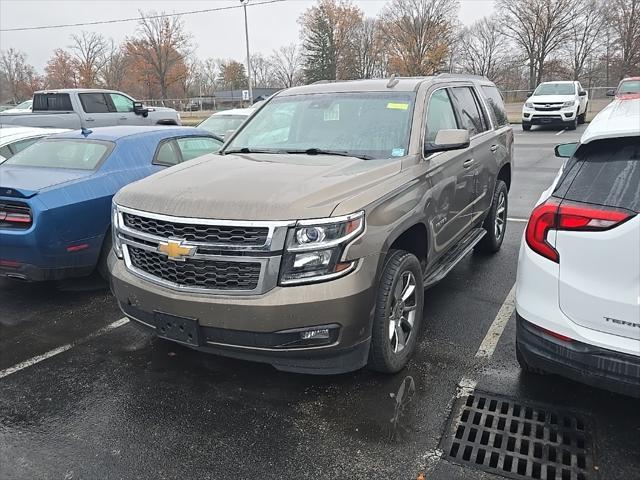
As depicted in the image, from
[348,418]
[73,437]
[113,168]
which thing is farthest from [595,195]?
[113,168]

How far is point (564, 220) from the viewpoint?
2.54m

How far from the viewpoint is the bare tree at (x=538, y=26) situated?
5000cm

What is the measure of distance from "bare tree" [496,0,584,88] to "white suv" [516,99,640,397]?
181ft

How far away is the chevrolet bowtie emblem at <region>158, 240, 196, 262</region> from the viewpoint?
3.00 meters

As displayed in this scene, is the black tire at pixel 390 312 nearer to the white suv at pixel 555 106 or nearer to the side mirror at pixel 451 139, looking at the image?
the side mirror at pixel 451 139

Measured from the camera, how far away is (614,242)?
7.76 feet

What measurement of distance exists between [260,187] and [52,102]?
13077 millimetres

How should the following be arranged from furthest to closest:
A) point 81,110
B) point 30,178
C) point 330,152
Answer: point 81,110
point 30,178
point 330,152

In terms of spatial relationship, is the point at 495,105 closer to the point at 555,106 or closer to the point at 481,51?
the point at 555,106

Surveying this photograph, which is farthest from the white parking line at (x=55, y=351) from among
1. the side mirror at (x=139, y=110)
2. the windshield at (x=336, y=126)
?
the side mirror at (x=139, y=110)

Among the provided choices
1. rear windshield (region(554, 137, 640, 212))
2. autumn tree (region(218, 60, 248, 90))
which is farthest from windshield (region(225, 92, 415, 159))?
autumn tree (region(218, 60, 248, 90))

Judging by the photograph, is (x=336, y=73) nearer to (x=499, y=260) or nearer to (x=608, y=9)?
(x=608, y=9)

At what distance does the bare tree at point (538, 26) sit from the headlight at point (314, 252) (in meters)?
55.6

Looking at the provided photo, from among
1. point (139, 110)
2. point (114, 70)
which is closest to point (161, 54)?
point (114, 70)
